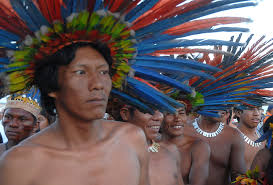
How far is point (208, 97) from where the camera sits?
4238 millimetres

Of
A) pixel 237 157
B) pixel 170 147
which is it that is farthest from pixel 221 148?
pixel 170 147

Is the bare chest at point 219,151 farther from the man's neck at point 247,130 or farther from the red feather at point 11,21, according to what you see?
the red feather at point 11,21

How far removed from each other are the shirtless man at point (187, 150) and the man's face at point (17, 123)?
1.49 meters

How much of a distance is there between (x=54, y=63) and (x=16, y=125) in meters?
1.89

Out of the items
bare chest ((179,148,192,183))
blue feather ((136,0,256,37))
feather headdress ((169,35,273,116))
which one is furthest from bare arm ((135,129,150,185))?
bare chest ((179,148,192,183))

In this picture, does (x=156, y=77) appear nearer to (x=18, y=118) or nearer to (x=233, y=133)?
(x=18, y=118)

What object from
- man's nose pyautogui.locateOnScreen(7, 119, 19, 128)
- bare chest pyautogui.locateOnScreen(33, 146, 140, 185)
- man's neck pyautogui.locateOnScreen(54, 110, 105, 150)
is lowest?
man's nose pyautogui.locateOnScreen(7, 119, 19, 128)

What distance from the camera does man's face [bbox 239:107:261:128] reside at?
6.00 m

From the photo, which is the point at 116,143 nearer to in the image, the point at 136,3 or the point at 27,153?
the point at 27,153

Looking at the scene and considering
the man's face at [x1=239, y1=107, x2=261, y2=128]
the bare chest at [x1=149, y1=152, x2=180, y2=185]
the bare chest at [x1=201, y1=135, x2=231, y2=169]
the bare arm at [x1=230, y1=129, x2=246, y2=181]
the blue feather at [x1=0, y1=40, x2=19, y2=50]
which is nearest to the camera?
the blue feather at [x1=0, y1=40, x2=19, y2=50]

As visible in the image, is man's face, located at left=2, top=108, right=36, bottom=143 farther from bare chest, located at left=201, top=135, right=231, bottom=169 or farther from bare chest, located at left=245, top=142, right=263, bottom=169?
bare chest, located at left=245, top=142, right=263, bottom=169

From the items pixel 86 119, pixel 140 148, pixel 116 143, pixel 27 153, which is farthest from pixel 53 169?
pixel 140 148

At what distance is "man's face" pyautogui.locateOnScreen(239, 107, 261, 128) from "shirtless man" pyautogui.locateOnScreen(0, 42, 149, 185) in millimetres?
4037

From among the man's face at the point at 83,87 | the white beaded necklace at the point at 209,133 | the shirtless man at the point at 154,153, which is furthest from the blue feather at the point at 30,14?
the white beaded necklace at the point at 209,133
